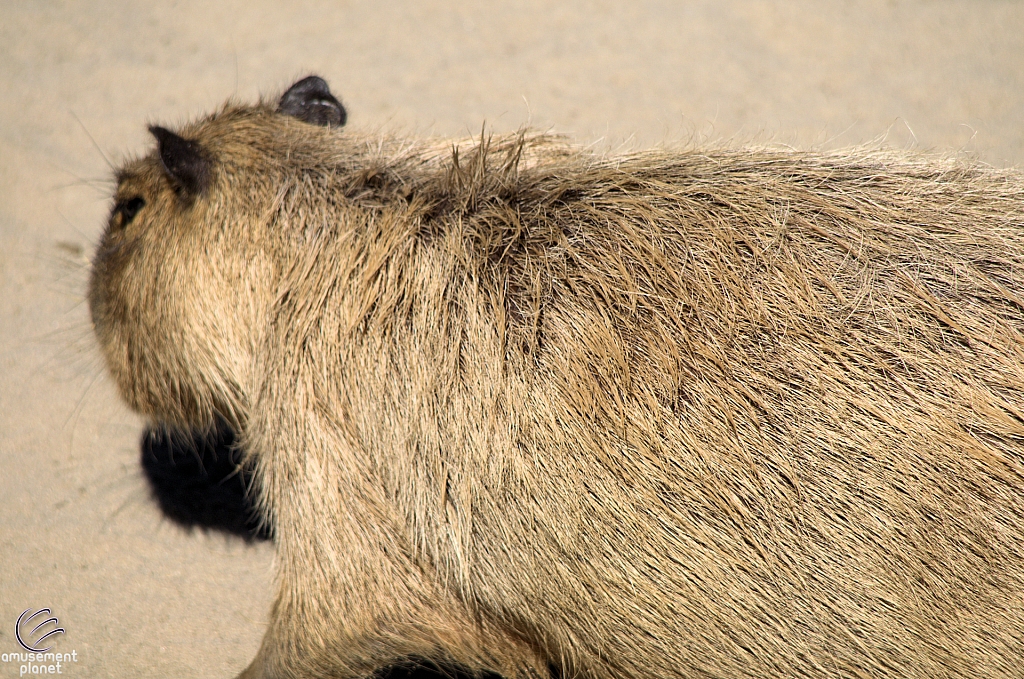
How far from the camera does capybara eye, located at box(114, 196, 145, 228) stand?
2217mm

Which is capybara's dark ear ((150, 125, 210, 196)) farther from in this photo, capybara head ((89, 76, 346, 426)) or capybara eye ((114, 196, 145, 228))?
capybara eye ((114, 196, 145, 228))

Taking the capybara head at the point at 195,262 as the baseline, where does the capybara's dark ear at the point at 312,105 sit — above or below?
above

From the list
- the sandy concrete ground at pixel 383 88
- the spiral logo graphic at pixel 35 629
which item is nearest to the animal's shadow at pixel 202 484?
the sandy concrete ground at pixel 383 88

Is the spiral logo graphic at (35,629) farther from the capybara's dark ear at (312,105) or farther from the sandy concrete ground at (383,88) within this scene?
the capybara's dark ear at (312,105)

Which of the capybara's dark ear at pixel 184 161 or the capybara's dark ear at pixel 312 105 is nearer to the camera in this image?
the capybara's dark ear at pixel 184 161

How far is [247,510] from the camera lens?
116 inches

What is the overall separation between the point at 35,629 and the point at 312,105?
1.96m

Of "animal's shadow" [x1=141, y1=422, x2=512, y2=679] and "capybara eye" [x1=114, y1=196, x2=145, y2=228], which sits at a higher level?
"capybara eye" [x1=114, y1=196, x2=145, y2=228]

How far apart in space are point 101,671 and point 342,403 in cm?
149

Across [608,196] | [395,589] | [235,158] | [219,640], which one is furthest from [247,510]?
[608,196]

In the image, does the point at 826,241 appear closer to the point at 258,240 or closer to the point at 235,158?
the point at 258,240

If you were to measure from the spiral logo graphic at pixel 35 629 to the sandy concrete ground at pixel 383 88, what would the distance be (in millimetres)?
358

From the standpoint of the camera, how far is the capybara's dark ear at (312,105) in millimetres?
2381

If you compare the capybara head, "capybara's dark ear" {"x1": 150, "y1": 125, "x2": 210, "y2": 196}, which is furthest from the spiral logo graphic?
"capybara's dark ear" {"x1": 150, "y1": 125, "x2": 210, "y2": 196}
